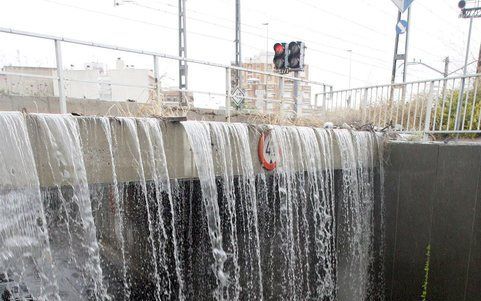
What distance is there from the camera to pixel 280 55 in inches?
310

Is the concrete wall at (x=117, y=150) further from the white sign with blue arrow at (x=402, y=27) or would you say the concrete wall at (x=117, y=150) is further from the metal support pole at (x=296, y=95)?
the white sign with blue arrow at (x=402, y=27)

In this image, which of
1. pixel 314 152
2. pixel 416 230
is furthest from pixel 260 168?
pixel 416 230

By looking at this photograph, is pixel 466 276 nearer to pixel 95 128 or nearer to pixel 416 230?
pixel 416 230

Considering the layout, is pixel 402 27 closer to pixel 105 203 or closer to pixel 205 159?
pixel 205 159

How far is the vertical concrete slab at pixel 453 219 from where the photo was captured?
206 inches

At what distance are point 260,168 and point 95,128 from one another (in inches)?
91.1

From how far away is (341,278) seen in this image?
6.87 metres

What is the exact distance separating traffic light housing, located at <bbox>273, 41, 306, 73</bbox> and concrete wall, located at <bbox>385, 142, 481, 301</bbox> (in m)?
2.78

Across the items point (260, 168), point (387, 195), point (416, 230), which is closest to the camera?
point (260, 168)

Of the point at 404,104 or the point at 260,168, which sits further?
the point at 404,104

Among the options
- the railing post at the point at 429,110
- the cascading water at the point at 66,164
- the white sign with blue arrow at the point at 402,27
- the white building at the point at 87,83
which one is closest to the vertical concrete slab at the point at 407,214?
the railing post at the point at 429,110

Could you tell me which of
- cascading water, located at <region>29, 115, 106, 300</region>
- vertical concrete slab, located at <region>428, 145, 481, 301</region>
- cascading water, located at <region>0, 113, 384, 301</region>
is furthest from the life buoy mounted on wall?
vertical concrete slab, located at <region>428, 145, 481, 301</region>

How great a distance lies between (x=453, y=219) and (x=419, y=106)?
8.56 feet

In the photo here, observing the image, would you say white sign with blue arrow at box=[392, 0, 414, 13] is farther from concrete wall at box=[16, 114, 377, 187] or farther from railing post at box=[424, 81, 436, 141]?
concrete wall at box=[16, 114, 377, 187]
